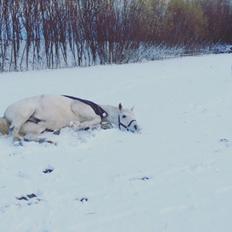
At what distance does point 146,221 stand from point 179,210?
36 cm

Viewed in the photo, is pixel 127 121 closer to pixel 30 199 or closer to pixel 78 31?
pixel 30 199

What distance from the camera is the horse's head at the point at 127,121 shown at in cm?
641

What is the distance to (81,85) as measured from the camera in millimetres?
11062

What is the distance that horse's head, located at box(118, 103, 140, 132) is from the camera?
6414 millimetres

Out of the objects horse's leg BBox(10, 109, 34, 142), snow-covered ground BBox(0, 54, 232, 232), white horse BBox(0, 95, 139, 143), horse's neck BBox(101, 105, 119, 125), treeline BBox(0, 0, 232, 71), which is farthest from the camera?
treeline BBox(0, 0, 232, 71)

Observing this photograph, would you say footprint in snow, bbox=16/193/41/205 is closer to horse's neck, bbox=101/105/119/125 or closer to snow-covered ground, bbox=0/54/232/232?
snow-covered ground, bbox=0/54/232/232

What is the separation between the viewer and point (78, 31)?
1769 cm

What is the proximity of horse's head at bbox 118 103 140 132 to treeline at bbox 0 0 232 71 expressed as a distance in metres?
9.46

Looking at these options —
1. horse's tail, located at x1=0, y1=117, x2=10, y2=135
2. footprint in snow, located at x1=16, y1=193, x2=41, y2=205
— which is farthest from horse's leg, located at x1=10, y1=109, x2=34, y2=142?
footprint in snow, located at x1=16, y1=193, x2=41, y2=205

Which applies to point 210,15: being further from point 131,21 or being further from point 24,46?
point 24,46

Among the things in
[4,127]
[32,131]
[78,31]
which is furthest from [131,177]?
[78,31]

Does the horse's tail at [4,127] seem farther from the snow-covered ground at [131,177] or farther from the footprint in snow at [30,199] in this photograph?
the footprint in snow at [30,199]

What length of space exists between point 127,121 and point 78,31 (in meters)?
11.9

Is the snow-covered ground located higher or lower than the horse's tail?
lower
